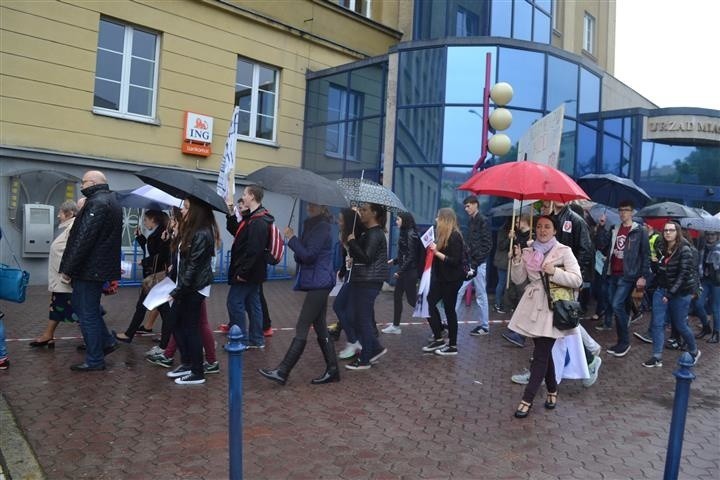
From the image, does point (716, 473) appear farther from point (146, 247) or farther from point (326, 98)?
point (326, 98)

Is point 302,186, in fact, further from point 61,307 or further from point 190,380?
point 61,307

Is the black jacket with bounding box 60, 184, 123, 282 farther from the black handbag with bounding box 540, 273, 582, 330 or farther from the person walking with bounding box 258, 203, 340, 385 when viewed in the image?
the black handbag with bounding box 540, 273, 582, 330

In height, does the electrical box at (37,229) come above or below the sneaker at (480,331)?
above

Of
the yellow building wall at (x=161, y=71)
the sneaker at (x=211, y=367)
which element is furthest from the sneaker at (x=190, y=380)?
the yellow building wall at (x=161, y=71)

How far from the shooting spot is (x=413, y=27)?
16625mm

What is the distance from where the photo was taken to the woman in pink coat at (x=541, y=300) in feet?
16.0

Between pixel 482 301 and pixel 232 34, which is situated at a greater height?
pixel 232 34

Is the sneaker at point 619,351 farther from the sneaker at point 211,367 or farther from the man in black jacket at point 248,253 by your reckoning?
the sneaker at point 211,367

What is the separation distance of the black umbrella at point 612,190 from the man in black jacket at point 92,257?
765 centimetres

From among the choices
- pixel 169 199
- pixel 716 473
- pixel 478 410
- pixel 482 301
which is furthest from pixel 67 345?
pixel 716 473

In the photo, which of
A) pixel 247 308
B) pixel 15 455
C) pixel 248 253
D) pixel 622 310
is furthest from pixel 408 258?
pixel 15 455

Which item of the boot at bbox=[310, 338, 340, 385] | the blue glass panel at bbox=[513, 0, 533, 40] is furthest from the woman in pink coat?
the blue glass panel at bbox=[513, 0, 533, 40]

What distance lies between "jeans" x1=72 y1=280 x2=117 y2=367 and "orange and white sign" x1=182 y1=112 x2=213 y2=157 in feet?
27.0

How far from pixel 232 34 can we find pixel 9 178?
601cm
